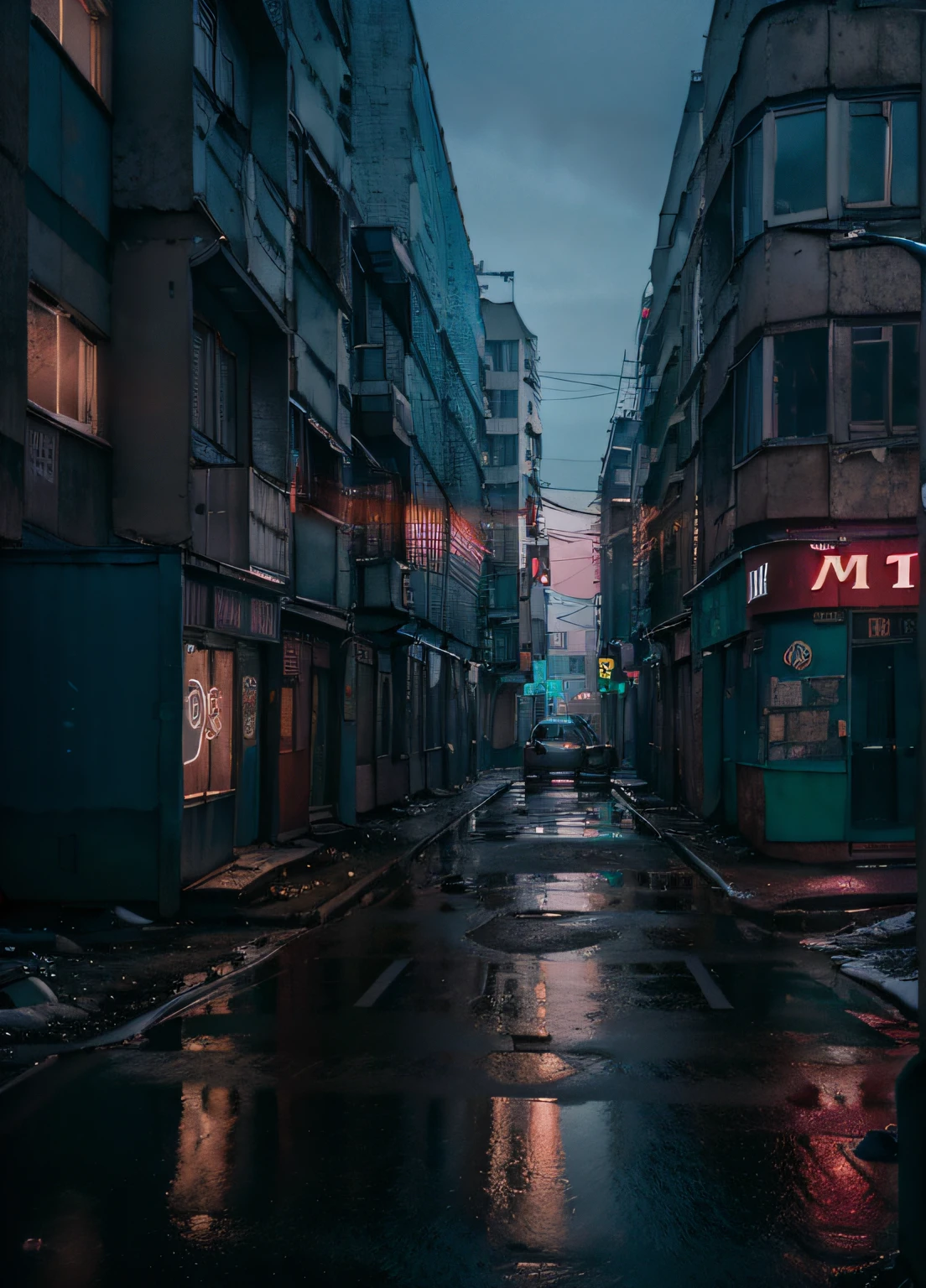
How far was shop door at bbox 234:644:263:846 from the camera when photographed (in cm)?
1628

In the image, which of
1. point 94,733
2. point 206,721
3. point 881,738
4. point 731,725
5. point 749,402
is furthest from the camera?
point 731,725

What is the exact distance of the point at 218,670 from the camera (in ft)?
50.7

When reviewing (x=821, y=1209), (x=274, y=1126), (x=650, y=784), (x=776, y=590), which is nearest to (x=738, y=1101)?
(x=821, y=1209)

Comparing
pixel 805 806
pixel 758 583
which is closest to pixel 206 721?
pixel 758 583

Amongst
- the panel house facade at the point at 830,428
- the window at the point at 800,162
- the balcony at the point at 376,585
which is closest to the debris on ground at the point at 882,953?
the panel house facade at the point at 830,428

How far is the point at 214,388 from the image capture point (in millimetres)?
16641

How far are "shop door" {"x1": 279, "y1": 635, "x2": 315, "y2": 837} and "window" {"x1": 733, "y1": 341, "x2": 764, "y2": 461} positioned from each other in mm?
7874

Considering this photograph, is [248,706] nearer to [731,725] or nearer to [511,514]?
[731,725]

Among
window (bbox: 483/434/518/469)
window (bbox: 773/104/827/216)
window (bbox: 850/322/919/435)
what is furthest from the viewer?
window (bbox: 483/434/518/469)

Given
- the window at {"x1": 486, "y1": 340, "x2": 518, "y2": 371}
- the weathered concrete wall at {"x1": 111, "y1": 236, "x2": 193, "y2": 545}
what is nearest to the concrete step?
the weathered concrete wall at {"x1": 111, "y1": 236, "x2": 193, "y2": 545}

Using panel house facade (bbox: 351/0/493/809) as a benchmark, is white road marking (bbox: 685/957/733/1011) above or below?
below

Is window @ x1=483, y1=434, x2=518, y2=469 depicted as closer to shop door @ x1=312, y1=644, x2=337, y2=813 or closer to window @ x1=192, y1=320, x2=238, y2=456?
shop door @ x1=312, y1=644, x2=337, y2=813

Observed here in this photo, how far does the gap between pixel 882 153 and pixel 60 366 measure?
1188 centimetres

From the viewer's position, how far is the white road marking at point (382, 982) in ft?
29.1
